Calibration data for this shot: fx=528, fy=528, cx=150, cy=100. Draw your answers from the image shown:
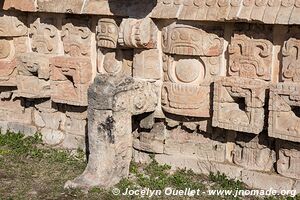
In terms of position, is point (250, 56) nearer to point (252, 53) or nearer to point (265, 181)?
point (252, 53)

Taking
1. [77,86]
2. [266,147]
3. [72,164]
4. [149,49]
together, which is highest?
[149,49]

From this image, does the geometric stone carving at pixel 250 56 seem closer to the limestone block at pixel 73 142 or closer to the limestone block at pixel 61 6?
the limestone block at pixel 61 6

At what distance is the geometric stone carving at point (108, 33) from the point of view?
7086mm

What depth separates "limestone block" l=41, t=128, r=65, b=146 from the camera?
809 cm

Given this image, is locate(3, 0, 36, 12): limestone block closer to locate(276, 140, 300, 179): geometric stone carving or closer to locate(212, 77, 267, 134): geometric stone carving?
locate(212, 77, 267, 134): geometric stone carving

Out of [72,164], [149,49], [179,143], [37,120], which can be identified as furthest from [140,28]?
[37,120]

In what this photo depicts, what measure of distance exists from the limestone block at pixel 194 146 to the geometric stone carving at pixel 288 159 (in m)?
0.74

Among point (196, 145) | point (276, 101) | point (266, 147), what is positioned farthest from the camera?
point (196, 145)

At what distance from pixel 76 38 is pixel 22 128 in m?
1.83

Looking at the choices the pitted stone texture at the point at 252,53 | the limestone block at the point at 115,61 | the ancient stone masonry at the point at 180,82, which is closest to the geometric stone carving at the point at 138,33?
the ancient stone masonry at the point at 180,82

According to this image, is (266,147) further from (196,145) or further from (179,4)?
(179,4)

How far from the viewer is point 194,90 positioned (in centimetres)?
662

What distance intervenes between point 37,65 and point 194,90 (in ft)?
8.42

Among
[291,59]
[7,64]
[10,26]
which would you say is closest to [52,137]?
[7,64]
